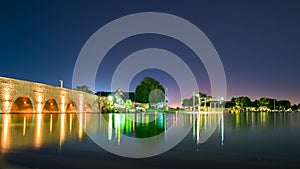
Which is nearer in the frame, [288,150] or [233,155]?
[233,155]

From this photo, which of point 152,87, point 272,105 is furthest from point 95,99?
point 272,105

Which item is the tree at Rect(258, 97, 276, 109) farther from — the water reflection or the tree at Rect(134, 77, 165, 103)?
the water reflection

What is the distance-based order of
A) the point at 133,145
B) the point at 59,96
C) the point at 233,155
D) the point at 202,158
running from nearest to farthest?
the point at 202,158
the point at 233,155
the point at 133,145
the point at 59,96

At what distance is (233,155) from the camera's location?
710 cm

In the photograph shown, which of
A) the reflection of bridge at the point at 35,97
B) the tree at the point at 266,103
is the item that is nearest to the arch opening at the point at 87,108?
the reflection of bridge at the point at 35,97

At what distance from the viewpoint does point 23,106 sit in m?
40.2

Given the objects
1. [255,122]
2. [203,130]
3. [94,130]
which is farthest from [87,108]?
[203,130]

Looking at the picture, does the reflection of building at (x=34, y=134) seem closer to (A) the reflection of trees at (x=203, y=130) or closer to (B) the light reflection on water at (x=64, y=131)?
(B) the light reflection on water at (x=64, y=131)

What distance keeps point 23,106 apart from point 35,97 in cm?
346

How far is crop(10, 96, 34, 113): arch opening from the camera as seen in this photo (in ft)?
129

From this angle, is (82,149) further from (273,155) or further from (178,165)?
(273,155)

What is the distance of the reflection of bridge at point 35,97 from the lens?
104 feet

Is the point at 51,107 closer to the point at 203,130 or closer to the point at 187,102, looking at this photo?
the point at 203,130

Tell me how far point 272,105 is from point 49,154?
165 meters
